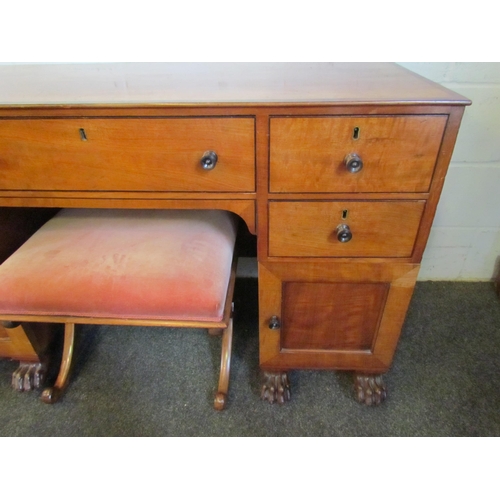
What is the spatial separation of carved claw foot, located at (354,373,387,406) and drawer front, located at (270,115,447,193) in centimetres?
55

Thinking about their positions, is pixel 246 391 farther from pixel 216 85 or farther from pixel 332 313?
pixel 216 85

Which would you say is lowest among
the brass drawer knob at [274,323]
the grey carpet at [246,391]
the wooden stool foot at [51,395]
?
the grey carpet at [246,391]

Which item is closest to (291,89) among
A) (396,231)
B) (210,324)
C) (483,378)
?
(396,231)

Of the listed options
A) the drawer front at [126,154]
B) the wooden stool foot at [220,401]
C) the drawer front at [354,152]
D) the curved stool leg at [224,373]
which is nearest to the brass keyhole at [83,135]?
the drawer front at [126,154]

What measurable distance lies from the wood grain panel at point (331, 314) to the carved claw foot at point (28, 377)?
0.70 meters

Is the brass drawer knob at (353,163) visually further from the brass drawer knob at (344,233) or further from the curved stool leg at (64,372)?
the curved stool leg at (64,372)

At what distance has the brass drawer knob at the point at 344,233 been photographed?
2.22 feet

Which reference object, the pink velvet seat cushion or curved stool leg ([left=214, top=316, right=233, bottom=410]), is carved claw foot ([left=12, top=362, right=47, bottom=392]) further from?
curved stool leg ([left=214, top=316, right=233, bottom=410])

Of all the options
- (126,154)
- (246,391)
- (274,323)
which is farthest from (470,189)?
(126,154)

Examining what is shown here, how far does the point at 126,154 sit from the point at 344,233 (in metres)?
0.43

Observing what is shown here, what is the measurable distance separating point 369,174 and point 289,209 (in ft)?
0.51

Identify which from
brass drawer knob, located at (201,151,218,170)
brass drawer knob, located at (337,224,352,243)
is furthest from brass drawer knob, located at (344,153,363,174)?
brass drawer knob, located at (201,151,218,170)

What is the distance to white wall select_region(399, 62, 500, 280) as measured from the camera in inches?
39.5

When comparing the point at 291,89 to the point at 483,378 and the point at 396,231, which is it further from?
the point at 483,378
